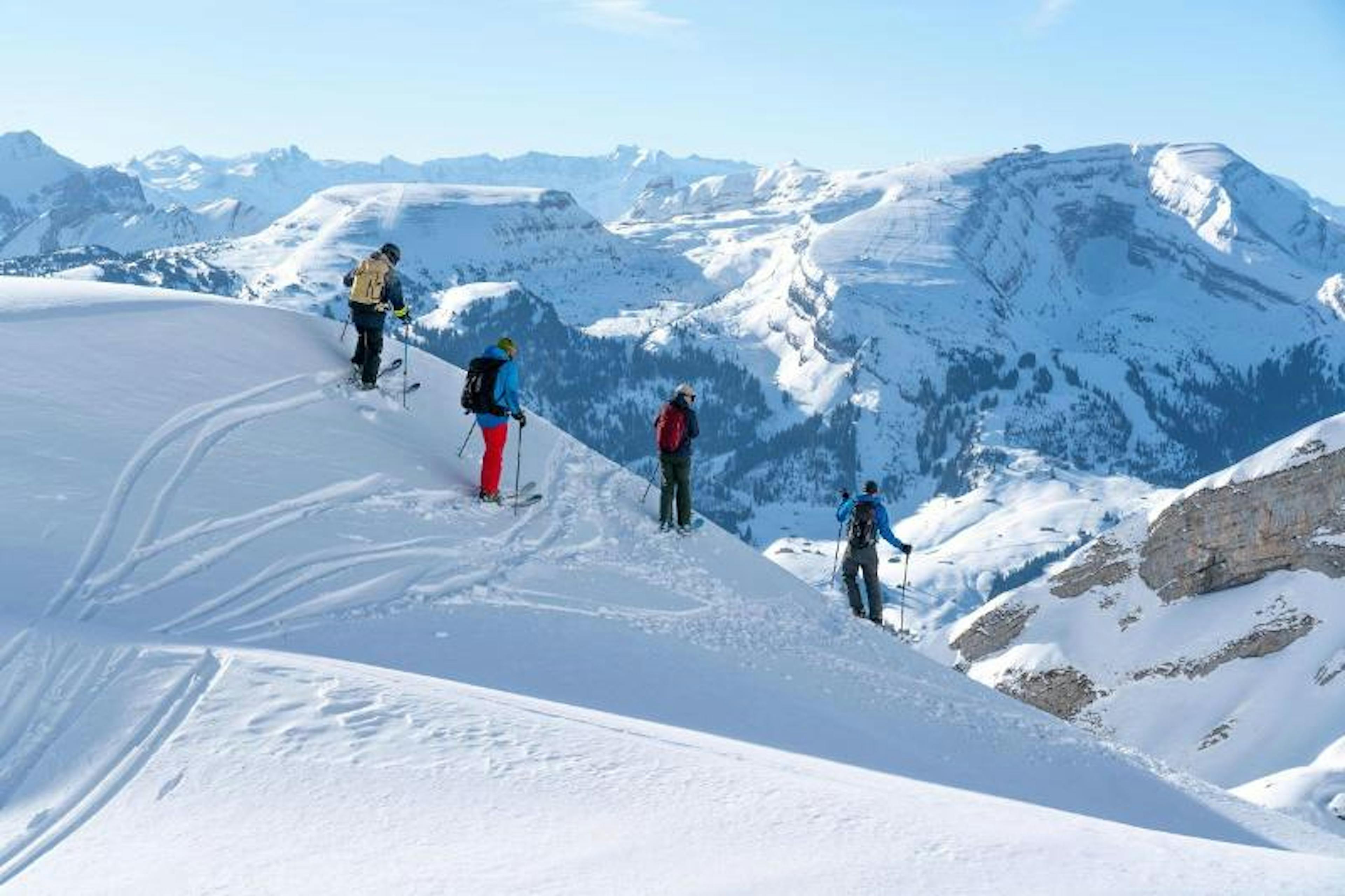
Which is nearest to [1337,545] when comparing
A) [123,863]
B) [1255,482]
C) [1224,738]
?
[1255,482]

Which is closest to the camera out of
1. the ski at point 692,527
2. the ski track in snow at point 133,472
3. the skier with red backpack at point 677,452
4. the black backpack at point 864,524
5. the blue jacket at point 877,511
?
the ski track in snow at point 133,472

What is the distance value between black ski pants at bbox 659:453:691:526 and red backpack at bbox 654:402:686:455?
17cm

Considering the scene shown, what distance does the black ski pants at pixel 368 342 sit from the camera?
2455 centimetres

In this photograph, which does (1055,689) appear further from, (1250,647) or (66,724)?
(66,724)

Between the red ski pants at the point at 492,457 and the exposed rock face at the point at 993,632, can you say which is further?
the exposed rock face at the point at 993,632

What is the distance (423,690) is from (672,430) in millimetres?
13517

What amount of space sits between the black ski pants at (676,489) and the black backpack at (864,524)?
4.07 m

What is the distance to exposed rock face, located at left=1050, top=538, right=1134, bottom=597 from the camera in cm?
9281

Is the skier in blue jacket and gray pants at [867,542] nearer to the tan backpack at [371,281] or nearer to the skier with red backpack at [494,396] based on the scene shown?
the skier with red backpack at [494,396]

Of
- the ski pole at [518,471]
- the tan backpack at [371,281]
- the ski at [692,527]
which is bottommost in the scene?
the ski at [692,527]

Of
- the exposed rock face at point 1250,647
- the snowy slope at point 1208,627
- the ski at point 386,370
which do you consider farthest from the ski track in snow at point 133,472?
the exposed rock face at point 1250,647

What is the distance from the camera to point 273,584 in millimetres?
15961

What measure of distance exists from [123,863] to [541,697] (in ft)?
20.8

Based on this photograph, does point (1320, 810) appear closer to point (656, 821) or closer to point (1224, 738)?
point (1224, 738)
